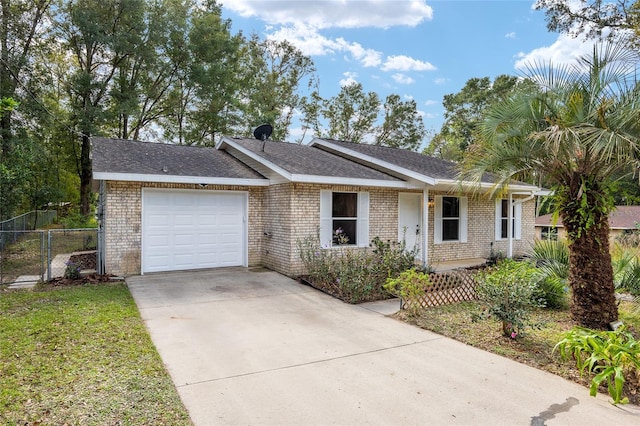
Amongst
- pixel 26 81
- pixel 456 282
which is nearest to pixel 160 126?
pixel 26 81

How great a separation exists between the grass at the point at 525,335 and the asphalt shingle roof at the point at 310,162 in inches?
177

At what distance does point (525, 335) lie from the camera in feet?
18.8

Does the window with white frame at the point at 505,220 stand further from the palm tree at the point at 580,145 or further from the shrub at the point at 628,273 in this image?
the palm tree at the point at 580,145

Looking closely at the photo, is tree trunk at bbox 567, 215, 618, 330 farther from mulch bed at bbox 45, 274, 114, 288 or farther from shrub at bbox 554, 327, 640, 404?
mulch bed at bbox 45, 274, 114, 288

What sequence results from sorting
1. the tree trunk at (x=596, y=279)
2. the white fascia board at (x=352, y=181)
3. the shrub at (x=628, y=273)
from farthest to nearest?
1. the white fascia board at (x=352, y=181)
2. the shrub at (x=628, y=273)
3. the tree trunk at (x=596, y=279)

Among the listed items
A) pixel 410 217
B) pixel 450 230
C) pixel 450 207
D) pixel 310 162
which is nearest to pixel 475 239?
pixel 450 230

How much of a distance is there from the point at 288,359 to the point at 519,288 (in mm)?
3420

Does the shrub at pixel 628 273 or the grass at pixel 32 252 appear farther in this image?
the grass at pixel 32 252

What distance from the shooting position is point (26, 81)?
2023 cm

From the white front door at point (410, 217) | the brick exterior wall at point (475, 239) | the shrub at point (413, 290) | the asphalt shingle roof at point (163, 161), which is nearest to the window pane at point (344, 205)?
the white front door at point (410, 217)

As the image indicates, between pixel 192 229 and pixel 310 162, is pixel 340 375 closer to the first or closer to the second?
pixel 192 229

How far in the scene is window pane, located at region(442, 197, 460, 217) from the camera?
512 inches

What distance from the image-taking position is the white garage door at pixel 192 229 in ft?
32.6

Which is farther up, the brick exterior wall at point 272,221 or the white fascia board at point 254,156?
the white fascia board at point 254,156
